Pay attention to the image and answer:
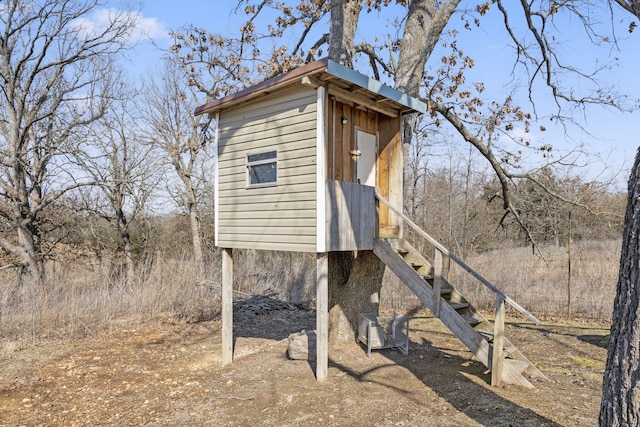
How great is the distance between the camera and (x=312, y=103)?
5.25m

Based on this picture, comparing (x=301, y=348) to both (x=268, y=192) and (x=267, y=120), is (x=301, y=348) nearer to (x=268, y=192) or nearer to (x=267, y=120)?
(x=268, y=192)

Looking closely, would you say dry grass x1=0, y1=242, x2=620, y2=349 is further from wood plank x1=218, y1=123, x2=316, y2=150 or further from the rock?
wood plank x1=218, y1=123, x2=316, y2=150

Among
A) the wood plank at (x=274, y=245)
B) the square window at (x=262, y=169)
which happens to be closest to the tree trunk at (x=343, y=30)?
the square window at (x=262, y=169)

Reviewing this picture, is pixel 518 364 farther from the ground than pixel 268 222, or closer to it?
closer to it

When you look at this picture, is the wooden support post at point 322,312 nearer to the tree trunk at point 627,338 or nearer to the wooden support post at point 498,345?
the wooden support post at point 498,345

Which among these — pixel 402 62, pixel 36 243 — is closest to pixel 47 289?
pixel 36 243

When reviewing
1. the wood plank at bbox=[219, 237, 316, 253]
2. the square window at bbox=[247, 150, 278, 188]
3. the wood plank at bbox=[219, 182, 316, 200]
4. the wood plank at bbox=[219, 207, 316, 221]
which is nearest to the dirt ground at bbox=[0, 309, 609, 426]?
the wood plank at bbox=[219, 237, 316, 253]

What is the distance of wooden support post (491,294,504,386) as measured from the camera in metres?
4.73

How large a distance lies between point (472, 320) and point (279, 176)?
10.3ft

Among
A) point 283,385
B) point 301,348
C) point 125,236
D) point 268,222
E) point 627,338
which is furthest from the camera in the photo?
point 125,236

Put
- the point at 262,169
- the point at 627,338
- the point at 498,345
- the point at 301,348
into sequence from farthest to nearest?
the point at 301,348 → the point at 262,169 → the point at 498,345 → the point at 627,338

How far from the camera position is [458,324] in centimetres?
506

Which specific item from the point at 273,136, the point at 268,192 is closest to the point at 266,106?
the point at 273,136

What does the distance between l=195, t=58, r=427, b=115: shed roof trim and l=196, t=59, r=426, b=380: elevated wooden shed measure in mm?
14
